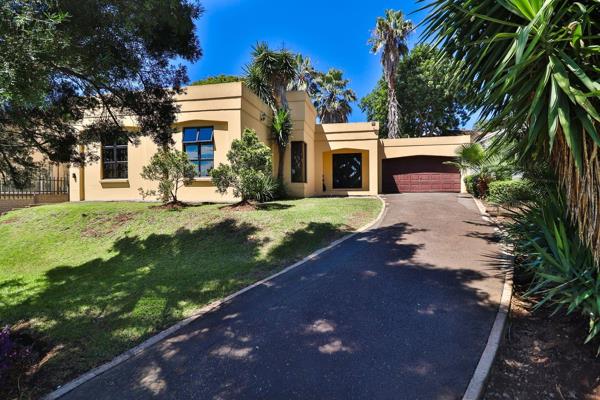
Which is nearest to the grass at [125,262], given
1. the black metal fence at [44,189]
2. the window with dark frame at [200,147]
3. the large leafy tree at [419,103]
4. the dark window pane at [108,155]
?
the black metal fence at [44,189]

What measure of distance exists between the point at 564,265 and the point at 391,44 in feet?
79.9

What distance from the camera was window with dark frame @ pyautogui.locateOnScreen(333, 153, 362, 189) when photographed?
22.0 metres

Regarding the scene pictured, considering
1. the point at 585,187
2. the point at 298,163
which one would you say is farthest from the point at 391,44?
the point at 585,187

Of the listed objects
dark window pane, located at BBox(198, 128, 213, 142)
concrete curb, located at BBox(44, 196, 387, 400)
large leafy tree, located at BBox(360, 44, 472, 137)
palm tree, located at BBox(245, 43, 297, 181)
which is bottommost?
concrete curb, located at BBox(44, 196, 387, 400)

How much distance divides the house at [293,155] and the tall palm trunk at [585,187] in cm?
1020

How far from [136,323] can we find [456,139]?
70.7 feet

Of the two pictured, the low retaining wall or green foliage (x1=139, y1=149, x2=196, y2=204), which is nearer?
green foliage (x1=139, y1=149, x2=196, y2=204)

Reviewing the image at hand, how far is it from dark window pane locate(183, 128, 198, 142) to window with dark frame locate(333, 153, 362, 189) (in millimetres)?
10610

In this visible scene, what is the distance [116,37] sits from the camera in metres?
6.30

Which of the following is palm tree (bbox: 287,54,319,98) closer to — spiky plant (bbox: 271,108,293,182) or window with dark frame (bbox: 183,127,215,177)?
spiky plant (bbox: 271,108,293,182)

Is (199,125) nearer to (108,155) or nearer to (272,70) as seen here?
(272,70)

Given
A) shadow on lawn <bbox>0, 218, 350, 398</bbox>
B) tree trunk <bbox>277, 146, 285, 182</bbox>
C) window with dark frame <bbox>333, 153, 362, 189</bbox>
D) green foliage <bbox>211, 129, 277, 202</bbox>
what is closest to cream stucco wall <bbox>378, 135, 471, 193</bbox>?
window with dark frame <bbox>333, 153, 362, 189</bbox>

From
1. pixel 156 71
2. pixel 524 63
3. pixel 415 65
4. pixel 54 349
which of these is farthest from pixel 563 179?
pixel 415 65

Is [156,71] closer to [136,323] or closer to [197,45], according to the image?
[197,45]
